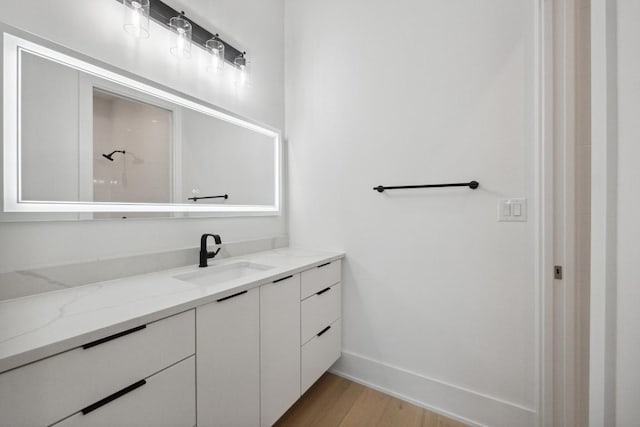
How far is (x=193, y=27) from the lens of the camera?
1550 millimetres

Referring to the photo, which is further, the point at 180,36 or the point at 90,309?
the point at 180,36

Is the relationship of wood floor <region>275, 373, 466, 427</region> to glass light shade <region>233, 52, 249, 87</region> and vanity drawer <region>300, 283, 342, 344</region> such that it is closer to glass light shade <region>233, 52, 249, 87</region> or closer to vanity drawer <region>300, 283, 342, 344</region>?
vanity drawer <region>300, 283, 342, 344</region>

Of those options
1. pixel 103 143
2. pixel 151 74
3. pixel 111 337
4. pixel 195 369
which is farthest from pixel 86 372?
pixel 151 74

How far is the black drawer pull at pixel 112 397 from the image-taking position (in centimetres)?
69

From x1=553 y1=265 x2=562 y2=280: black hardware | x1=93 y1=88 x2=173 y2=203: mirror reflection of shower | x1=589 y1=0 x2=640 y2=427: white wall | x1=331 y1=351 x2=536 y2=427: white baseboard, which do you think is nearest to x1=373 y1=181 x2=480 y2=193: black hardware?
x1=553 y1=265 x2=562 y2=280: black hardware

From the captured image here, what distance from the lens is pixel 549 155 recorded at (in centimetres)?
123

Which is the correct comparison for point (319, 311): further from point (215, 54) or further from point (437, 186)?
point (215, 54)

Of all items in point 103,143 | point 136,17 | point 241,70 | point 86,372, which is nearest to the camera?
point 86,372

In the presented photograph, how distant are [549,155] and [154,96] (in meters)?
1.95

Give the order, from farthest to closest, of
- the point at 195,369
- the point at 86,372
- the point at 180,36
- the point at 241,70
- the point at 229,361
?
the point at 241,70 < the point at 180,36 < the point at 229,361 < the point at 195,369 < the point at 86,372

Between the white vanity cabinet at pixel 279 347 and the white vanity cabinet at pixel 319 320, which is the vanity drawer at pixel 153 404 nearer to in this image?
the white vanity cabinet at pixel 279 347

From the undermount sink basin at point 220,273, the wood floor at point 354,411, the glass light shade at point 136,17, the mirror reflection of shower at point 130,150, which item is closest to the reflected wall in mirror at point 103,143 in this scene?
the mirror reflection of shower at point 130,150

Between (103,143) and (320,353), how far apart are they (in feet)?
5.23

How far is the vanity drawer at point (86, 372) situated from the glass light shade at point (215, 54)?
1483mm
